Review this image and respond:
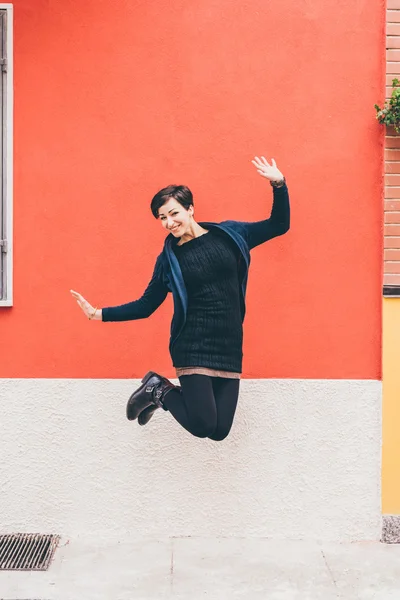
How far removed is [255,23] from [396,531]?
10.9ft

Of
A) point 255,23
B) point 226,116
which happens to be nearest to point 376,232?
point 226,116

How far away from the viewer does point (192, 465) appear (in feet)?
16.7

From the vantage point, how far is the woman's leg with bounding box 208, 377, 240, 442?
4602 millimetres

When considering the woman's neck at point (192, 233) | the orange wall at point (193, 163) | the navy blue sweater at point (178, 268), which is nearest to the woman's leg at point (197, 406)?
the navy blue sweater at point (178, 268)

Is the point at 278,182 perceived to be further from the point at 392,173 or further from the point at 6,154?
the point at 6,154

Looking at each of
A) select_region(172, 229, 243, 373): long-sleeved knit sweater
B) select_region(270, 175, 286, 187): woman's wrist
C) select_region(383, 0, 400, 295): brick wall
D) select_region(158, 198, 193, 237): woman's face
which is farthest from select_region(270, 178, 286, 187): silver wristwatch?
select_region(383, 0, 400, 295): brick wall

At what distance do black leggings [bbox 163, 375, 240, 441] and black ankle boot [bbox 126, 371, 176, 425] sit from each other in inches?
1.9

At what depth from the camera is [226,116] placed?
502cm

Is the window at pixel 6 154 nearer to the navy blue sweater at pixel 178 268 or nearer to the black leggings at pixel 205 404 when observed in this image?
the navy blue sweater at pixel 178 268

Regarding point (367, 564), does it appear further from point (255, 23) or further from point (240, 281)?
point (255, 23)

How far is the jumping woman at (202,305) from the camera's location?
4.50 metres

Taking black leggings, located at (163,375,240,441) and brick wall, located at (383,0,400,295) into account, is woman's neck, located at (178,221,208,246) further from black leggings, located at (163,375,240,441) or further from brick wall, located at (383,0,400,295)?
brick wall, located at (383,0,400,295)

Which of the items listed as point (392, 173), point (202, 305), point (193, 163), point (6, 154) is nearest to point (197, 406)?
point (202, 305)

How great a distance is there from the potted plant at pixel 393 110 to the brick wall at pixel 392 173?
0.22ft
